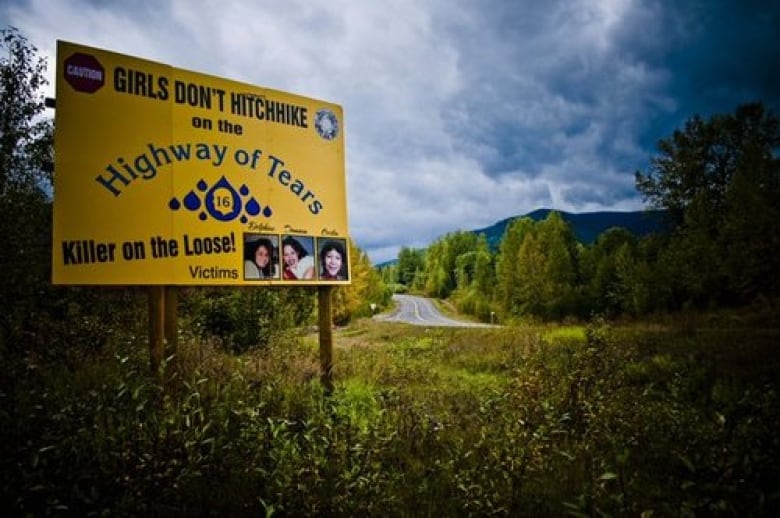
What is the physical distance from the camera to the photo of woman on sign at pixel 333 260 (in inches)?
281

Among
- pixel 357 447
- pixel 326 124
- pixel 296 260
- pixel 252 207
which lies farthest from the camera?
pixel 326 124

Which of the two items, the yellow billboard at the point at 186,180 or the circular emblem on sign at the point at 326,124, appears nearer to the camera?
the yellow billboard at the point at 186,180

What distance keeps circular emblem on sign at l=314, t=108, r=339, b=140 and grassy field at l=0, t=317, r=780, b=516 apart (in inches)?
164

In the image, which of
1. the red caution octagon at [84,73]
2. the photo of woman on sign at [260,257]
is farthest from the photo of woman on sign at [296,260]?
the red caution octagon at [84,73]

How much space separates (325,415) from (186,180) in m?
3.80

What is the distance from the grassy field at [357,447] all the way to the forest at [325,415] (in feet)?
0.10

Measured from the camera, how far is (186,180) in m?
5.97

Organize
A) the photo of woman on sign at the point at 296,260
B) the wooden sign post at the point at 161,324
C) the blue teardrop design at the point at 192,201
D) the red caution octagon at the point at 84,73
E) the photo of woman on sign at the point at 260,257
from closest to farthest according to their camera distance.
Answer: the red caution octagon at the point at 84,73
the wooden sign post at the point at 161,324
the blue teardrop design at the point at 192,201
the photo of woman on sign at the point at 260,257
the photo of woman on sign at the point at 296,260

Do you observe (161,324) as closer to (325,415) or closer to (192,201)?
(192,201)

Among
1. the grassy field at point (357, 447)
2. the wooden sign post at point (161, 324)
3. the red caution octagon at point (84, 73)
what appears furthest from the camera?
the wooden sign post at point (161, 324)

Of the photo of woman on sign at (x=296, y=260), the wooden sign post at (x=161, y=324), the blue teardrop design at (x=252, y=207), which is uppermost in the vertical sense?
the blue teardrop design at (x=252, y=207)

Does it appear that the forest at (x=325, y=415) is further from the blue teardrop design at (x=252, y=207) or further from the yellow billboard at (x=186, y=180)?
the blue teardrop design at (x=252, y=207)

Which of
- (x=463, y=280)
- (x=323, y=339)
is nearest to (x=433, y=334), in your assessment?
(x=323, y=339)

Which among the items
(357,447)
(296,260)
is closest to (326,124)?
(296,260)
